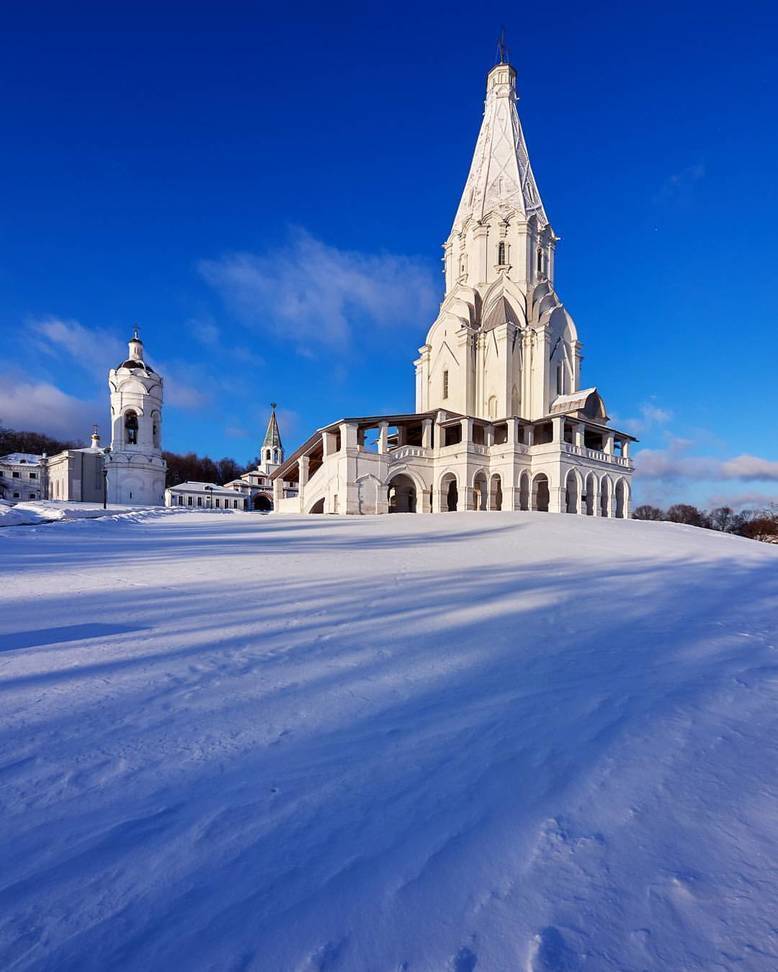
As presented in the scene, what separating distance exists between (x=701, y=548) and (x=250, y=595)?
11.0 metres

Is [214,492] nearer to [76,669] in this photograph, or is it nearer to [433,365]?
[433,365]

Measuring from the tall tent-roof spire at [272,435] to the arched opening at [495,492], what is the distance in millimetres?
57606

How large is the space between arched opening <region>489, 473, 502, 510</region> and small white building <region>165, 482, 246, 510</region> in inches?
1514

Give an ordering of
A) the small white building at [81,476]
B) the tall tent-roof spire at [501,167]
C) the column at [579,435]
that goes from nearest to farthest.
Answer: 1. the column at [579,435]
2. the tall tent-roof spire at [501,167]
3. the small white building at [81,476]

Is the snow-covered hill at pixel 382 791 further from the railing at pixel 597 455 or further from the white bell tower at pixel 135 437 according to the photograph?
the white bell tower at pixel 135 437

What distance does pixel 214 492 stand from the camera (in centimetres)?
6431

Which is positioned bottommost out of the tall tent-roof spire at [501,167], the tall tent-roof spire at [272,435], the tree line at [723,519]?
the tree line at [723,519]

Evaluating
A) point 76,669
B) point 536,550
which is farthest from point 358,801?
point 536,550

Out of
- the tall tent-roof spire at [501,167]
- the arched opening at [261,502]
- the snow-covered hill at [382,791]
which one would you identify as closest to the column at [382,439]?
the tall tent-roof spire at [501,167]

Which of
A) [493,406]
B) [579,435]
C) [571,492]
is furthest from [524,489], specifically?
[493,406]

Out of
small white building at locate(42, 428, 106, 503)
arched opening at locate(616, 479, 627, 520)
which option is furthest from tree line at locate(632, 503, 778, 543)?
small white building at locate(42, 428, 106, 503)

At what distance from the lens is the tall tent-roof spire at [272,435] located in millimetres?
83312

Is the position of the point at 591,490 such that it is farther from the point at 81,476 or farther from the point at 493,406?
the point at 81,476

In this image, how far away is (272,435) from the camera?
8369cm
